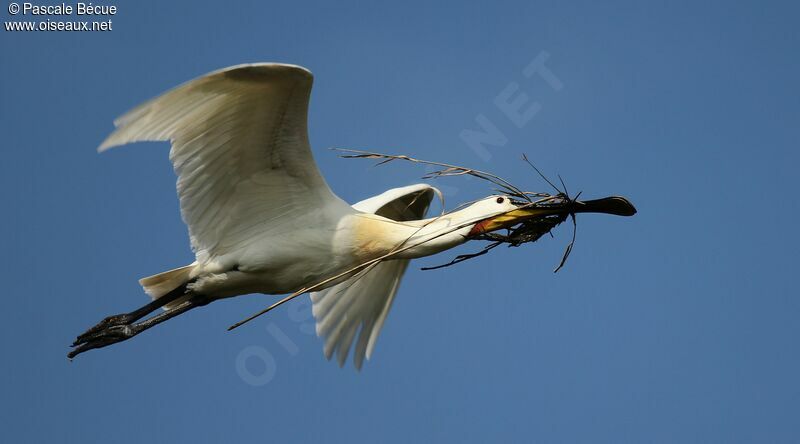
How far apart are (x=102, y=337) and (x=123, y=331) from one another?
0.20 meters

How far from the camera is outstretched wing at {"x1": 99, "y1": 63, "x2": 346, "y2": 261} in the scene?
30.8ft

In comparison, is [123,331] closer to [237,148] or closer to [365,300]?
[237,148]

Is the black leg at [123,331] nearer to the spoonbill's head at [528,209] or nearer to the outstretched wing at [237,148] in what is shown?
the outstretched wing at [237,148]

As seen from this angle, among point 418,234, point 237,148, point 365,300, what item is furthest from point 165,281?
point 418,234

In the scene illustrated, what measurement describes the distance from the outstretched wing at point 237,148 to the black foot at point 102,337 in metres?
0.95

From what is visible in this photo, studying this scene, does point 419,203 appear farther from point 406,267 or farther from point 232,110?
point 232,110

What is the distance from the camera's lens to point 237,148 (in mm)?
10078

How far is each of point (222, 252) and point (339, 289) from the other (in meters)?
1.76

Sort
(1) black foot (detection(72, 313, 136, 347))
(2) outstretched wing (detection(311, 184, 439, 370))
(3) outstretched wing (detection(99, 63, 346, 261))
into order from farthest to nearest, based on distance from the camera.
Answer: (2) outstretched wing (detection(311, 184, 439, 370)) → (1) black foot (detection(72, 313, 136, 347)) → (3) outstretched wing (detection(99, 63, 346, 261))

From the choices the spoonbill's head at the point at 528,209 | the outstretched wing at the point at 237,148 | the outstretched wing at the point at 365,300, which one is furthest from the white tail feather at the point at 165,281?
the spoonbill's head at the point at 528,209

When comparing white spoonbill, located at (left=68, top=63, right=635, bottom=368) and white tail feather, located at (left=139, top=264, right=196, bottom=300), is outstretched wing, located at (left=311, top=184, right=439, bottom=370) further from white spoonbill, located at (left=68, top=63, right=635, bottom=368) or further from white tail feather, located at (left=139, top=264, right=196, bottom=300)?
white tail feather, located at (left=139, top=264, right=196, bottom=300)

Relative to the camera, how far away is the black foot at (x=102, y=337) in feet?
35.1

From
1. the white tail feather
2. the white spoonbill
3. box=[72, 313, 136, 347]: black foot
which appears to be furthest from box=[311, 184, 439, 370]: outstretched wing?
box=[72, 313, 136, 347]: black foot

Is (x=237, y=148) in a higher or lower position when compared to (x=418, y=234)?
higher
